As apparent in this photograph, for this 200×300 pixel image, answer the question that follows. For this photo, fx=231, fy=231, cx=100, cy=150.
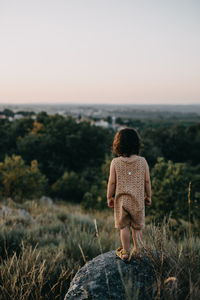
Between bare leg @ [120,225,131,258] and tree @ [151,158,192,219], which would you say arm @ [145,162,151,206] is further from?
tree @ [151,158,192,219]

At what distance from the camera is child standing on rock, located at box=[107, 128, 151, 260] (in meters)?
2.34

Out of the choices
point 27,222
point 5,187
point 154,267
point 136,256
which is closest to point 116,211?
point 136,256

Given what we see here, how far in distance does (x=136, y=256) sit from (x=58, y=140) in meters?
27.2

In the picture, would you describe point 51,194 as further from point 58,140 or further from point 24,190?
point 24,190

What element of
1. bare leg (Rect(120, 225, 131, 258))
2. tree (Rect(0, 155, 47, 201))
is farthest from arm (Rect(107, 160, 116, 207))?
tree (Rect(0, 155, 47, 201))

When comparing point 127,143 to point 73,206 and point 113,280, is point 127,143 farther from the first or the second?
point 73,206

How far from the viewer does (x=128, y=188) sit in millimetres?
2348

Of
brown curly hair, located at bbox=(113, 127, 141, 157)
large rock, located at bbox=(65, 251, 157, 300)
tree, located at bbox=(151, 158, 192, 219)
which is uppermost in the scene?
brown curly hair, located at bbox=(113, 127, 141, 157)

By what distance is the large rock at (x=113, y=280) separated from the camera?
159cm

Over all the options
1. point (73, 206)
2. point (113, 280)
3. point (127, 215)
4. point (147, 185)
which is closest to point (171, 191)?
point (147, 185)

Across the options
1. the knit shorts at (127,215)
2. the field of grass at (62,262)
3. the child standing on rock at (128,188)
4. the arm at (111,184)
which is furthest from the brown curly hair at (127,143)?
the field of grass at (62,262)

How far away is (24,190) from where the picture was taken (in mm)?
12383

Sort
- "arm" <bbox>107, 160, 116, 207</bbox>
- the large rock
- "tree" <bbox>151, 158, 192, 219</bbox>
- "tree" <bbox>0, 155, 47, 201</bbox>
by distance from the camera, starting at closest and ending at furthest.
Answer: the large rock
"arm" <bbox>107, 160, 116, 207</bbox>
"tree" <bbox>151, 158, 192, 219</bbox>
"tree" <bbox>0, 155, 47, 201</bbox>

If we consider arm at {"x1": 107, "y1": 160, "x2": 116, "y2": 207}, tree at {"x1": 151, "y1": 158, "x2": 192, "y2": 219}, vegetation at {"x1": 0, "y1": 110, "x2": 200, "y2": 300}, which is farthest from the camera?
tree at {"x1": 151, "y1": 158, "x2": 192, "y2": 219}
